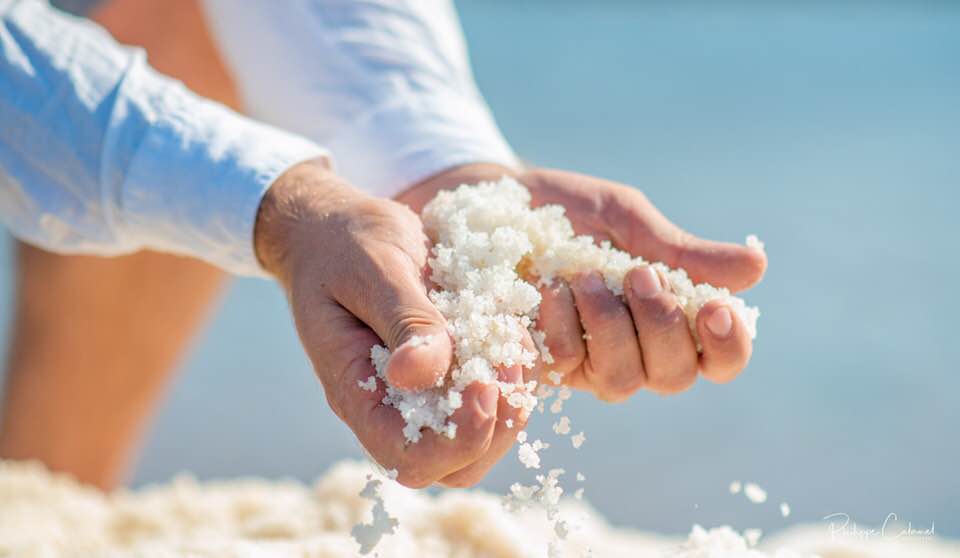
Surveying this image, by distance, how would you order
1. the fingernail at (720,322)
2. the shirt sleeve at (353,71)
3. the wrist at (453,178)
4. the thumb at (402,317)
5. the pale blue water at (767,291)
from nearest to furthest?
the thumb at (402,317) < the fingernail at (720,322) < the wrist at (453,178) < the shirt sleeve at (353,71) < the pale blue water at (767,291)

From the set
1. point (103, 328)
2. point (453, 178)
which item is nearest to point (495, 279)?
point (453, 178)

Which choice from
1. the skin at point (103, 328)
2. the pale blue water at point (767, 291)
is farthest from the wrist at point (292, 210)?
the skin at point (103, 328)

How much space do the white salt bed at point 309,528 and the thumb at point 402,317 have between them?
0.49 ft

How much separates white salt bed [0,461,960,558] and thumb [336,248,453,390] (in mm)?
149

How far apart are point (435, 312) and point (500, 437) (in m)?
0.10

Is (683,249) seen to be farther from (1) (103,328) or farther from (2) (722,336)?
(1) (103,328)

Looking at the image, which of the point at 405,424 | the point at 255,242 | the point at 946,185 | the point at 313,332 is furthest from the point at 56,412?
the point at 946,185

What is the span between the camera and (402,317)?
69 cm

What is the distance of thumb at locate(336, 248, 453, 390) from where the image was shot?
65 centimetres

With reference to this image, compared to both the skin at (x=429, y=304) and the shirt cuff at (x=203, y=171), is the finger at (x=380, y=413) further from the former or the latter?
the shirt cuff at (x=203, y=171)

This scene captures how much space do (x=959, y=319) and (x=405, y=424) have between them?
5.67ft

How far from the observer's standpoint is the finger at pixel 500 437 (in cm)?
70

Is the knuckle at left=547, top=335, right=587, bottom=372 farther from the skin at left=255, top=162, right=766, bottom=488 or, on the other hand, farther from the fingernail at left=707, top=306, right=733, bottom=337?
the fingernail at left=707, top=306, right=733, bottom=337

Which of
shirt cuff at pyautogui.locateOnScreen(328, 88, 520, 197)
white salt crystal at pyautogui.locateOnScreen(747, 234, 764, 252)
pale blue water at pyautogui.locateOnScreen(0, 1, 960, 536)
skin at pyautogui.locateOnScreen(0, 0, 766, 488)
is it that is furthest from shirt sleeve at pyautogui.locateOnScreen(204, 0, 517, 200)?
pale blue water at pyautogui.locateOnScreen(0, 1, 960, 536)
